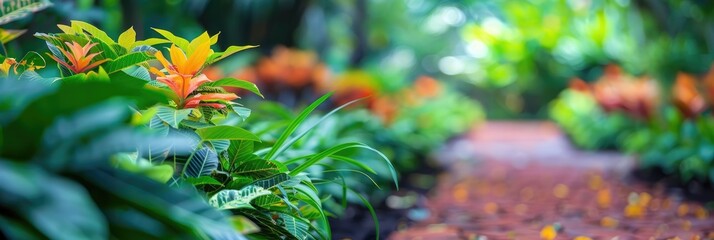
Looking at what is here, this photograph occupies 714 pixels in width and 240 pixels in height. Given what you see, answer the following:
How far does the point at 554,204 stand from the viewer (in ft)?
12.8

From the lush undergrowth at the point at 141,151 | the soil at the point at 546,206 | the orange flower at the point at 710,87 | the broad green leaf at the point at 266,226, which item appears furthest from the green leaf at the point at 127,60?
the orange flower at the point at 710,87

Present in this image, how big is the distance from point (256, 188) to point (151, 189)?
18.6 inches

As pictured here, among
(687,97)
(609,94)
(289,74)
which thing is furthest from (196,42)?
(609,94)

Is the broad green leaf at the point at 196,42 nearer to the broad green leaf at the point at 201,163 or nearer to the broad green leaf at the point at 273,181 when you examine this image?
the broad green leaf at the point at 201,163

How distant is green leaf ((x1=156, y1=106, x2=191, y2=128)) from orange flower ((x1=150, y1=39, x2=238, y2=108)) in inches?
3.6

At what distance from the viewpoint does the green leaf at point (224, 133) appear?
166 centimetres

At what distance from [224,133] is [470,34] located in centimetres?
1425

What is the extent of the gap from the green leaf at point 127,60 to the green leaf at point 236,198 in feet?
1.45

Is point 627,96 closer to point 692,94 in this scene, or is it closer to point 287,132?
point 692,94

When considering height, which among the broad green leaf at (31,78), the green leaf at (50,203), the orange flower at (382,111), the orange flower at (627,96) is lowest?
the green leaf at (50,203)

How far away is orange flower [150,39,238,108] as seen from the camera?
5.76 ft

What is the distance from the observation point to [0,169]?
3.29 feet

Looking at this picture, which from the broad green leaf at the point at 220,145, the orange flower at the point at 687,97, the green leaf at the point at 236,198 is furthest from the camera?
the orange flower at the point at 687,97

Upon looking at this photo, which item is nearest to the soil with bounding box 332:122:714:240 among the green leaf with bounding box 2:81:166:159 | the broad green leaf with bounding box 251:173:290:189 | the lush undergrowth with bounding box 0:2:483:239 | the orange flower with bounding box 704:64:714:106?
the lush undergrowth with bounding box 0:2:483:239
